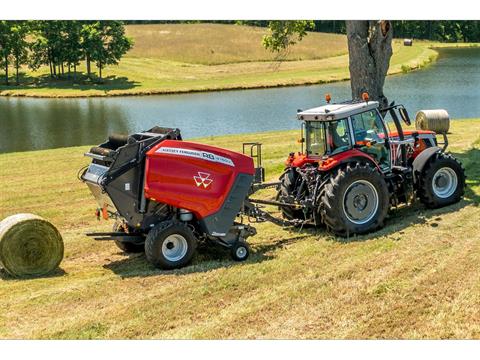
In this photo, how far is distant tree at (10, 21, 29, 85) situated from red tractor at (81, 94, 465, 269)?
5699 cm

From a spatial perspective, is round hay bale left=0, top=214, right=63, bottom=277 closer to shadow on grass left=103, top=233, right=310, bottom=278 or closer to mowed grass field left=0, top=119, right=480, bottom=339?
mowed grass field left=0, top=119, right=480, bottom=339

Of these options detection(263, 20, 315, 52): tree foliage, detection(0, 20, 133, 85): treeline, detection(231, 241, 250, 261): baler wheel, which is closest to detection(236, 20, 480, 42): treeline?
detection(0, 20, 133, 85): treeline

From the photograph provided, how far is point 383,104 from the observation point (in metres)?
15.2

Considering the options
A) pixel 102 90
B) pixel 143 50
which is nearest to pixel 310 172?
pixel 102 90

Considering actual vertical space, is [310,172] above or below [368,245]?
above

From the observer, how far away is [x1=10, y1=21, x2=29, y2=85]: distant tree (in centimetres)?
6169

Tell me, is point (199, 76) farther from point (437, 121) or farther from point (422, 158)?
point (422, 158)

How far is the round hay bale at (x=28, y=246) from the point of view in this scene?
8750 millimetres

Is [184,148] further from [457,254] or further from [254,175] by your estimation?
[457,254]

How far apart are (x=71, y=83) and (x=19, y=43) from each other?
7.27m

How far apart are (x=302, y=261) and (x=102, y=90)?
49367mm

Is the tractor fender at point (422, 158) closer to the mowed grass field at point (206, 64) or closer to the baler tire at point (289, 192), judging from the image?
the baler tire at point (289, 192)

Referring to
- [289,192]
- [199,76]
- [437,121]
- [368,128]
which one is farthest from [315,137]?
[199,76]

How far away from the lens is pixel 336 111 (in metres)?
10.8
